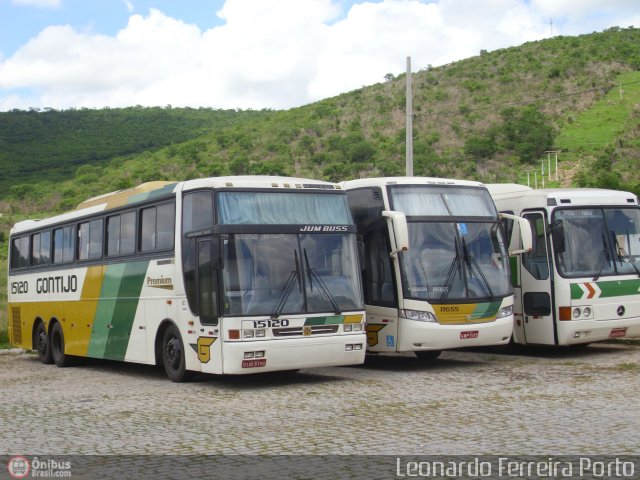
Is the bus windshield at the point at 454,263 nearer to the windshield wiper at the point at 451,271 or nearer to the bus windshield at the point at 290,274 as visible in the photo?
the windshield wiper at the point at 451,271

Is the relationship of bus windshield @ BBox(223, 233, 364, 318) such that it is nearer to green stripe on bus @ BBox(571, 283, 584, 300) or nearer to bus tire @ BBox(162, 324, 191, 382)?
bus tire @ BBox(162, 324, 191, 382)

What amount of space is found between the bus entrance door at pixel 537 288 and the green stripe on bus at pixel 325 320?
482 centimetres

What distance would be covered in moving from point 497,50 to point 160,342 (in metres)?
87.2

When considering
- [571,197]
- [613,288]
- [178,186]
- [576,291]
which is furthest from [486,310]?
[178,186]

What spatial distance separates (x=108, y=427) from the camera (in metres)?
11.1

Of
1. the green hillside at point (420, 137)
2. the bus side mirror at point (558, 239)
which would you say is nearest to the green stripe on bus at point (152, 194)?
the bus side mirror at point (558, 239)

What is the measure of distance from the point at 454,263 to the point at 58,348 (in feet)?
31.9

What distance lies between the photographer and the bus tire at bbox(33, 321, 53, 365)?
22266 mm

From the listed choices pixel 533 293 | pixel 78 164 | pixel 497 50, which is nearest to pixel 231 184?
pixel 533 293

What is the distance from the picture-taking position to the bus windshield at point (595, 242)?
17672 millimetres

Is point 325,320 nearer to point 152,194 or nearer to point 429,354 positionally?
point 152,194

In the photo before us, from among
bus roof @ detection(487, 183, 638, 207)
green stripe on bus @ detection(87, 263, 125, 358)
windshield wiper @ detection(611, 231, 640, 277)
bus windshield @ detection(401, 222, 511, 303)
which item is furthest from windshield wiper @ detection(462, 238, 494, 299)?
green stripe on bus @ detection(87, 263, 125, 358)

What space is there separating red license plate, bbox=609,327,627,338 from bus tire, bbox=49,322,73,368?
37.0ft

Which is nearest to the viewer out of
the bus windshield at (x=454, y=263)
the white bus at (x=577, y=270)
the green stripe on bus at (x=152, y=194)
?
the green stripe on bus at (x=152, y=194)
